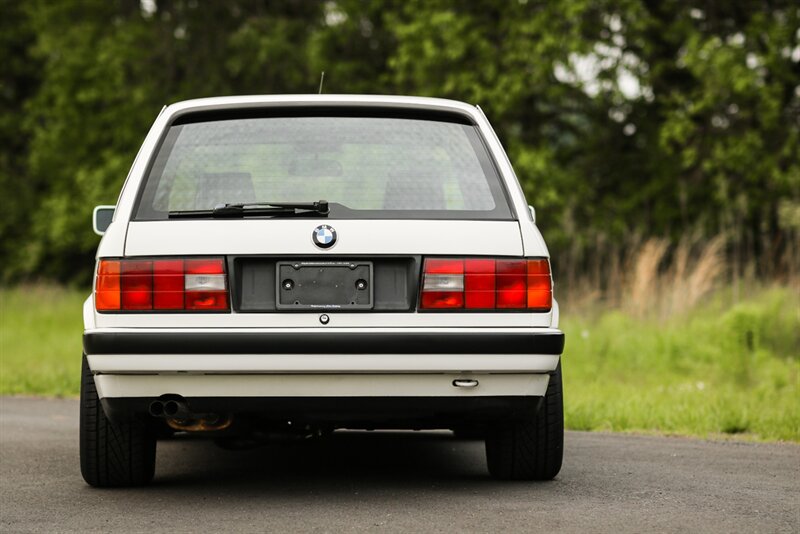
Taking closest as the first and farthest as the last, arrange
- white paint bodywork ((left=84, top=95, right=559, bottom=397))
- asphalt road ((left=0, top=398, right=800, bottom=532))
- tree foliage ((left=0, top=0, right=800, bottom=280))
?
asphalt road ((left=0, top=398, right=800, bottom=532)) → white paint bodywork ((left=84, top=95, right=559, bottom=397)) → tree foliage ((left=0, top=0, right=800, bottom=280))

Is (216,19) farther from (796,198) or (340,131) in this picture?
(340,131)

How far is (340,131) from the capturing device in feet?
17.4

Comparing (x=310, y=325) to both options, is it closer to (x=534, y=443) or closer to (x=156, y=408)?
(x=156, y=408)

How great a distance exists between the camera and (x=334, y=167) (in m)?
5.16

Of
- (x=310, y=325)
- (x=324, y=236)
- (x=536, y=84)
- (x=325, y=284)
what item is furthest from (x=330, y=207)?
(x=536, y=84)

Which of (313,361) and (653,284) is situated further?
(653,284)

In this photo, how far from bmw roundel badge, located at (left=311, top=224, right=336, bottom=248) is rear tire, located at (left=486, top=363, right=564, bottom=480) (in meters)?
1.16

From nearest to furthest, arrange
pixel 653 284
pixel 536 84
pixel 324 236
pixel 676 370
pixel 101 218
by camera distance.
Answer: pixel 324 236
pixel 101 218
pixel 676 370
pixel 653 284
pixel 536 84

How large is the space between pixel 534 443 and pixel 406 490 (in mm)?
588

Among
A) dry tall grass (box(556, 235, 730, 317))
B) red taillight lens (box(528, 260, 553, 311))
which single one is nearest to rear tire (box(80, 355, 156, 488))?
red taillight lens (box(528, 260, 553, 311))

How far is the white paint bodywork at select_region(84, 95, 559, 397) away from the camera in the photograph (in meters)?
4.76

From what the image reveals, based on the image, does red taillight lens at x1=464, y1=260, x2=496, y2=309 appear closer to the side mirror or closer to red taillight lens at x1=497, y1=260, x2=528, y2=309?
red taillight lens at x1=497, y1=260, x2=528, y2=309

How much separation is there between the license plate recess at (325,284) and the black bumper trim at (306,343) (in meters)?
0.13

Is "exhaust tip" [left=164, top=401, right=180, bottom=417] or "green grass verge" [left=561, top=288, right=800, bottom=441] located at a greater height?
"exhaust tip" [left=164, top=401, right=180, bottom=417]
